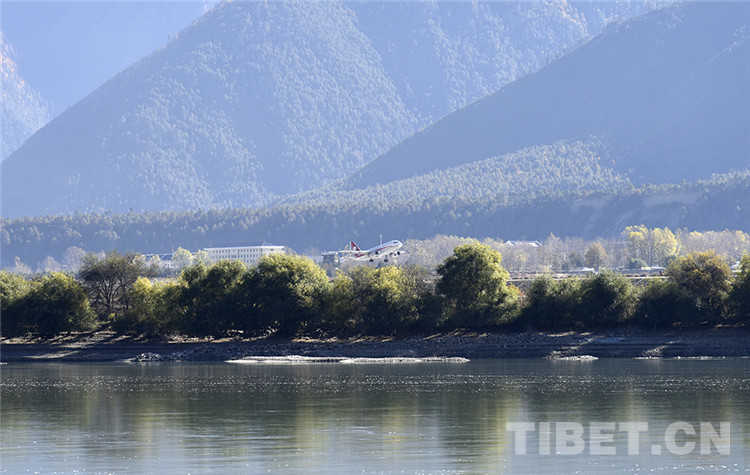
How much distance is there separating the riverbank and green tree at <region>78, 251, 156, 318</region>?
8242 mm

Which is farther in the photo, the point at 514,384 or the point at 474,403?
the point at 514,384

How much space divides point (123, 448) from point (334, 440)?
7.39 metres

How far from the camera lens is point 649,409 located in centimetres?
5566

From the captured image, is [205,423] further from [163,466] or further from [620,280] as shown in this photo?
[620,280]

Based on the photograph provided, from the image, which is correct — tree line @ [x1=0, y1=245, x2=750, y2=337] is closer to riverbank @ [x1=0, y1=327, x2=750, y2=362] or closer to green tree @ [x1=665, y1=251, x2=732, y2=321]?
green tree @ [x1=665, y1=251, x2=732, y2=321]

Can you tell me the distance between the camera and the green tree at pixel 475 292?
10088cm

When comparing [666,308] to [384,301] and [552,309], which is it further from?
[384,301]

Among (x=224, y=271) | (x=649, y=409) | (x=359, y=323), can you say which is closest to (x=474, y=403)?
(x=649, y=409)

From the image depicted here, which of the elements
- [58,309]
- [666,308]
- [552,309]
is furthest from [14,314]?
[666,308]

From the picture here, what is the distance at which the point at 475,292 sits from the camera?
10181cm

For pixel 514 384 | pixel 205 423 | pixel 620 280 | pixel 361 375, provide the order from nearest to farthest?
pixel 205 423
pixel 514 384
pixel 361 375
pixel 620 280

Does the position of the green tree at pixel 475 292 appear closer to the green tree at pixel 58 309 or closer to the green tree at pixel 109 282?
the green tree at pixel 109 282

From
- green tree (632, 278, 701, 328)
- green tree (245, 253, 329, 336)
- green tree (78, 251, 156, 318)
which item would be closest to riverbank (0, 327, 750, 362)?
green tree (632, 278, 701, 328)

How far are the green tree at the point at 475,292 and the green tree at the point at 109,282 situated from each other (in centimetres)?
2721
